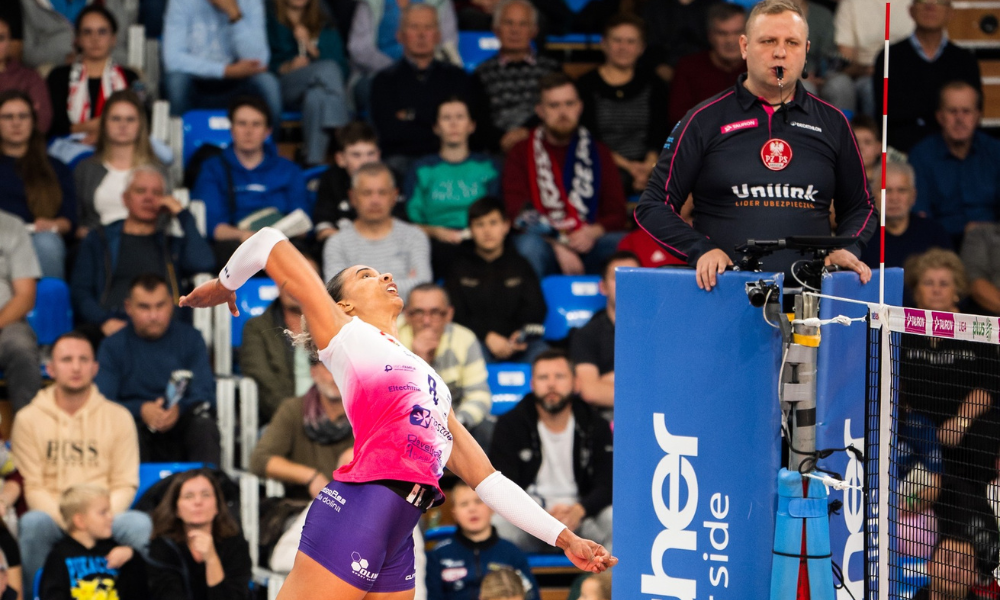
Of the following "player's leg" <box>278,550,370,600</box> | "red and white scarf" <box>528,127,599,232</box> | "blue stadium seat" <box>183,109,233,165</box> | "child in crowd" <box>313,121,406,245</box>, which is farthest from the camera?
"blue stadium seat" <box>183,109,233,165</box>

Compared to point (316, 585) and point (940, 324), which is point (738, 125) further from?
point (316, 585)

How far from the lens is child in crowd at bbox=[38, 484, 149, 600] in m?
7.21

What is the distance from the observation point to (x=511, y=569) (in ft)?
23.6

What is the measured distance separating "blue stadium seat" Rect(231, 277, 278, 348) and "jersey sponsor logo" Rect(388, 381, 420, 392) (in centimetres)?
511

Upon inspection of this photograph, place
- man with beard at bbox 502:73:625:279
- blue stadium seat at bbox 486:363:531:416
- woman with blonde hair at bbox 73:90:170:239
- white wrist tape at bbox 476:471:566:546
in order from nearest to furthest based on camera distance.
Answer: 1. white wrist tape at bbox 476:471:566:546
2. blue stadium seat at bbox 486:363:531:416
3. woman with blonde hair at bbox 73:90:170:239
4. man with beard at bbox 502:73:625:279

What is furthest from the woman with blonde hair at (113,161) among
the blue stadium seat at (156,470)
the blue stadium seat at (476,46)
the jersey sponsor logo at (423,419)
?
the jersey sponsor logo at (423,419)

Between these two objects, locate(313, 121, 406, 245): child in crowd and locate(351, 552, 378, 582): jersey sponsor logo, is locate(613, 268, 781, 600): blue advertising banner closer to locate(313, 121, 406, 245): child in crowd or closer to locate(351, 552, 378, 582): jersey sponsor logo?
locate(351, 552, 378, 582): jersey sponsor logo

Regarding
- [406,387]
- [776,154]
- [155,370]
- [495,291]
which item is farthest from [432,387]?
[495,291]

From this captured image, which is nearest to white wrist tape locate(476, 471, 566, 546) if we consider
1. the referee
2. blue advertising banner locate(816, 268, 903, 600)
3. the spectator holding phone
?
blue advertising banner locate(816, 268, 903, 600)

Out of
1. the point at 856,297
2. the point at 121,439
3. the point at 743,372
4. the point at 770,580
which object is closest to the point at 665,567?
the point at 770,580

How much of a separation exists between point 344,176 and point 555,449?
118 inches

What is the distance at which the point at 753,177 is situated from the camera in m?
5.27

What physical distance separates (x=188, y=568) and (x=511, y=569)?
1.89 meters

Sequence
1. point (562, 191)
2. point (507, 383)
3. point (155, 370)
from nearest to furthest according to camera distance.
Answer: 1. point (155, 370)
2. point (507, 383)
3. point (562, 191)
